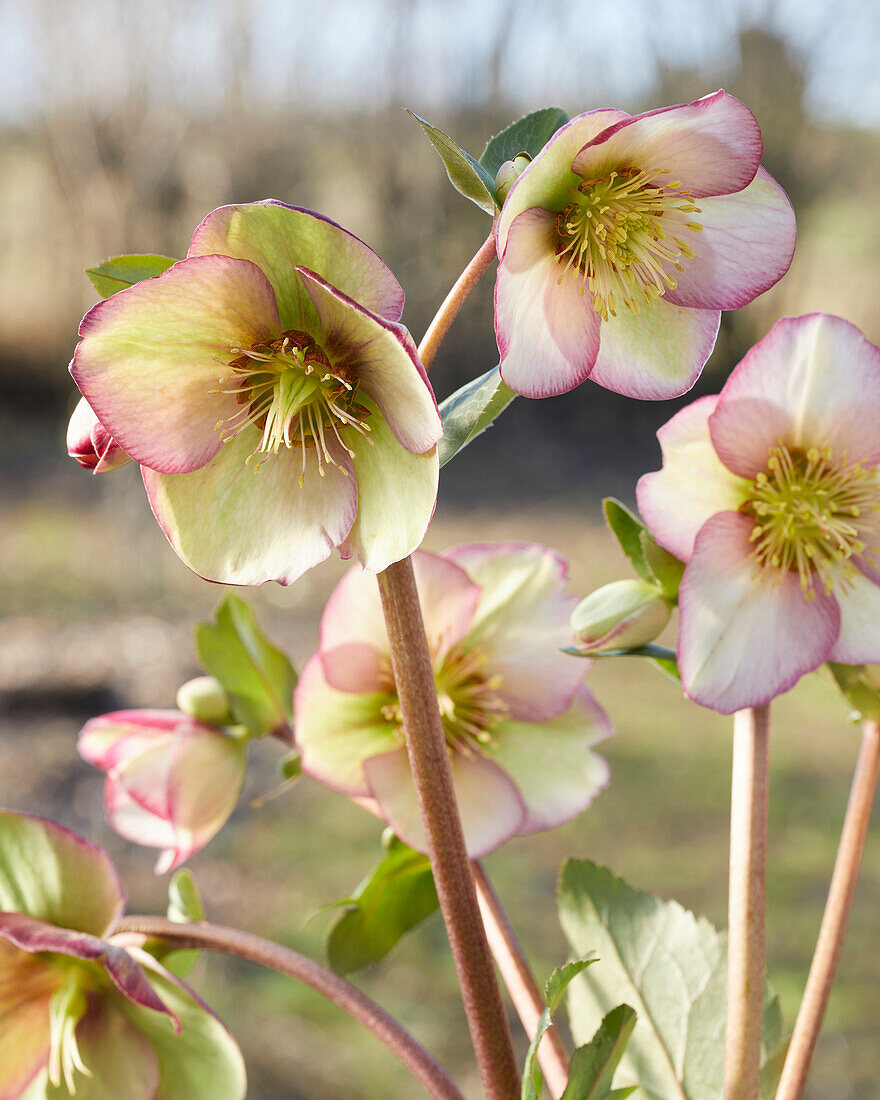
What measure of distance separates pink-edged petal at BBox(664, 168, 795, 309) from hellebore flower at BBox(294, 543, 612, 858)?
108 millimetres

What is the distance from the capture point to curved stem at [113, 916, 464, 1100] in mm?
251

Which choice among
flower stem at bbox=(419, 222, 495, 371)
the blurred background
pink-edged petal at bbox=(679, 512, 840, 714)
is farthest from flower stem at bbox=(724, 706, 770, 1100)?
the blurred background

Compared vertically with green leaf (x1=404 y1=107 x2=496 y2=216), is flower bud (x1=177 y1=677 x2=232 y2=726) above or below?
below

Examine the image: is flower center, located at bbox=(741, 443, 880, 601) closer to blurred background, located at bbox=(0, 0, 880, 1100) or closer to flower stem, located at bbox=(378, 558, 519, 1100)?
flower stem, located at bbox=(378, 558, 519, 1100)

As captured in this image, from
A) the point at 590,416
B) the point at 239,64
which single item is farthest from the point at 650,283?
the point at 590,416

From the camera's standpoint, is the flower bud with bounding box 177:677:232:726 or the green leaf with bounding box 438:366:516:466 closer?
the green leaf with bounding box 438:366:516:466

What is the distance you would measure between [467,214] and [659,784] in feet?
7.11

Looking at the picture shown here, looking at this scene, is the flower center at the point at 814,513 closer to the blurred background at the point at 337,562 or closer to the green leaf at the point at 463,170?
the green leaf at the point at 463,170

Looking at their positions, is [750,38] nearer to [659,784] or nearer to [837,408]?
[659,784]

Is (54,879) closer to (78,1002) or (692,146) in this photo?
(78,1002)

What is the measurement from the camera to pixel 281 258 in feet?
0.75

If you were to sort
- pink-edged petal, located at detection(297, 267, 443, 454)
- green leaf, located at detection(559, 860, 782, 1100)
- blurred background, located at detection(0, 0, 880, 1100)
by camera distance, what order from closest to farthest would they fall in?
1. pink-edged petal, located at detection(297, 267, 443, 454)
2. green leaf, located at detection(559, 860, 782, 1100)
3. blurred background, located at detection(0, 0, 880, 1100)

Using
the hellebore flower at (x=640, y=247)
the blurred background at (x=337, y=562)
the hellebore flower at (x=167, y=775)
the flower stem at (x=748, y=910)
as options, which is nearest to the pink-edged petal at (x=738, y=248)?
the hellebore flower at (x=640, y=247)

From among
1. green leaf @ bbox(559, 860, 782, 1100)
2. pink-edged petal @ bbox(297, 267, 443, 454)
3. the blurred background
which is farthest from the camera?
the blurred background
